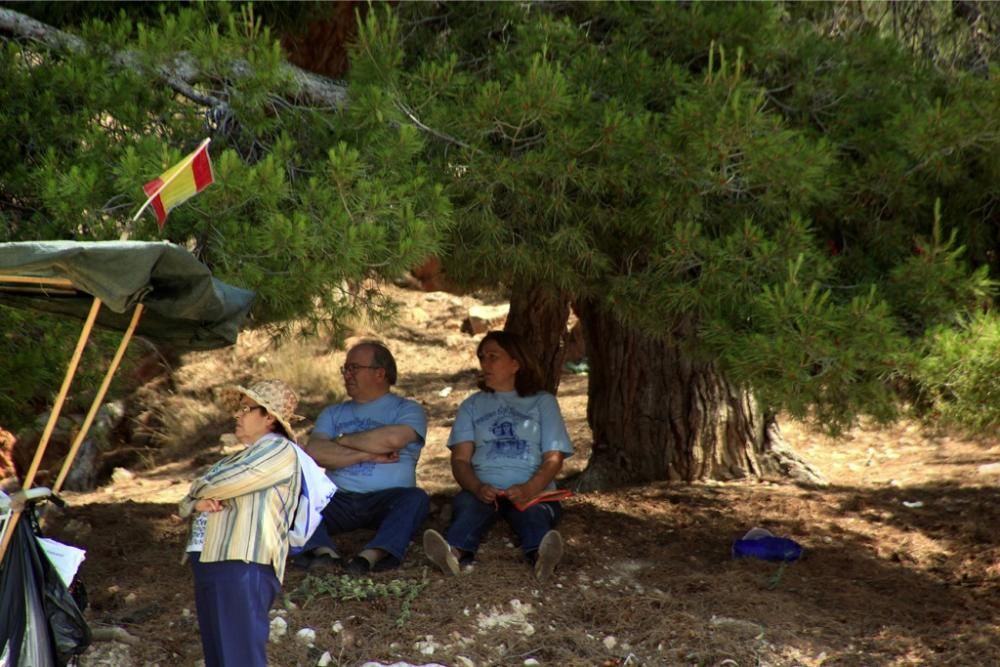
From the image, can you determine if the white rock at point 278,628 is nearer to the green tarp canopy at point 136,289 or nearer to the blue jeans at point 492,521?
the blue jeans at point 492,521

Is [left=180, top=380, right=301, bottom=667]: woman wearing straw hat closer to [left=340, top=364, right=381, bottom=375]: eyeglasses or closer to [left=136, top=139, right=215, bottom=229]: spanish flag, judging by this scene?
[left=136, top=139, right=215, bottom=229]: spanish flag

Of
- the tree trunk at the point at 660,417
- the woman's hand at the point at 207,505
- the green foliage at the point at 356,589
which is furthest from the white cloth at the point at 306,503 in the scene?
the tree trunk at the point at 660,417

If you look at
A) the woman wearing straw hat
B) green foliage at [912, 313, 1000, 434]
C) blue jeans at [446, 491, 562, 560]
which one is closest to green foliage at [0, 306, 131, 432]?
the woman wearing straw hat

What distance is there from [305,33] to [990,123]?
359 cm

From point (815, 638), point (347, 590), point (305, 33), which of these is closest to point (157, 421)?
point (305, 33)

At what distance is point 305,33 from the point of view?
646cm

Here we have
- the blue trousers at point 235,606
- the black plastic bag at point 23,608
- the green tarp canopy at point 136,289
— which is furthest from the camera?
the blue trousers at point 235,606

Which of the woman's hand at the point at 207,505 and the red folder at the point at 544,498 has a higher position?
the woman's hand at the point at 207,505

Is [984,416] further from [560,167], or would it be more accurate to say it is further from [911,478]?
[911,478]

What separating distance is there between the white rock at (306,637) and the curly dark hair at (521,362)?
1768 millimetres

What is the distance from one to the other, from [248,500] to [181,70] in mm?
2054

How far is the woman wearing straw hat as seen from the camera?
3814 millimetres

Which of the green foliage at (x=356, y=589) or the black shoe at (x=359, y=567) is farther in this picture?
the black shoe at (x=359, y=567)

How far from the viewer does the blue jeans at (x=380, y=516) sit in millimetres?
5414
